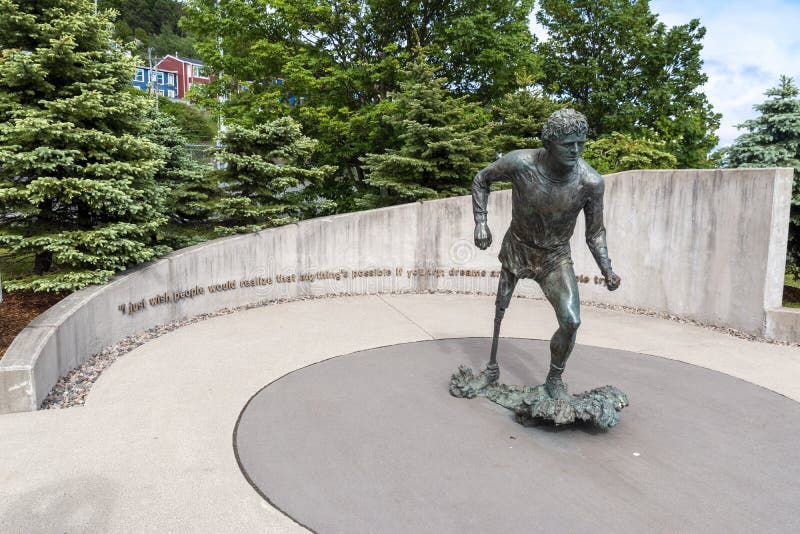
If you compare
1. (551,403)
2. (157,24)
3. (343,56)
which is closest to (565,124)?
(551,403)

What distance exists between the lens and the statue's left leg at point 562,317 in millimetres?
4590

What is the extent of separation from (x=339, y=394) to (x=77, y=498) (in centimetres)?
238

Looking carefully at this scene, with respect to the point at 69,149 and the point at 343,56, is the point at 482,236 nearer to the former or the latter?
the point at 69,149

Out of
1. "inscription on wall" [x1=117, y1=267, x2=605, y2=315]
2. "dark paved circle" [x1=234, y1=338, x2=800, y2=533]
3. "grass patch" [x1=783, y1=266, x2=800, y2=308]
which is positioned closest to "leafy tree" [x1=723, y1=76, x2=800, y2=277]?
"grass patch" [x1=783, y1=266, x2=800, y2=308]

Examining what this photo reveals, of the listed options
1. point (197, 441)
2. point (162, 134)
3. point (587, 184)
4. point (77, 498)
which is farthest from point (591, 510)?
point (162, 134)

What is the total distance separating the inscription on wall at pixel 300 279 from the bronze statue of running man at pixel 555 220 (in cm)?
395

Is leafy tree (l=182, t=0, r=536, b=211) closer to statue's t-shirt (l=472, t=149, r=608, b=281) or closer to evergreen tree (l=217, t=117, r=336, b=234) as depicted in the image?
evergreen tree (l=217, t=117, r=336, b=234)

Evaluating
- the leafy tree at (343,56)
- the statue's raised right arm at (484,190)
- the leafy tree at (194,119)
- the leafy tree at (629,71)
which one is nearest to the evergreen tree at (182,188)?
the leafy tree at (343,56)

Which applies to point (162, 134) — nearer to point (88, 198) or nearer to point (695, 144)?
point (88, 198)

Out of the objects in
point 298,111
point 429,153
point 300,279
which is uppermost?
point 298,111

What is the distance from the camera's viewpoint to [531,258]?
4.94 m

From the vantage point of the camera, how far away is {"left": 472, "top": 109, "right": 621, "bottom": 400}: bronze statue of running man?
4.51m

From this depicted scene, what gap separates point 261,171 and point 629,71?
59.1ft

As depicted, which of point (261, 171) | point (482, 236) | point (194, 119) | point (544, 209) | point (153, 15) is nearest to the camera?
point (544, 209)
